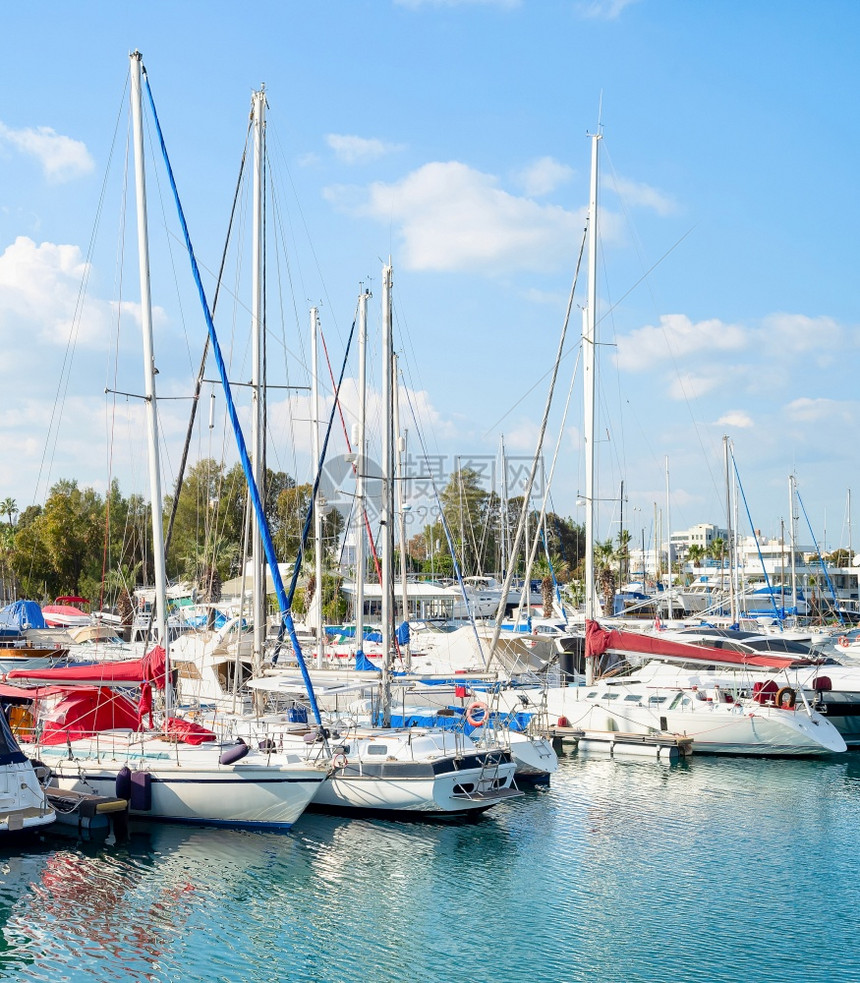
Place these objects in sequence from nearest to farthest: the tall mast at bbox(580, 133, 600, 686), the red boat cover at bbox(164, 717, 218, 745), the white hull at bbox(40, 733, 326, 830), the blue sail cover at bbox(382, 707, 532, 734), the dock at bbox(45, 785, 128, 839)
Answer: the dock at bbox(45, 785, 128, 839) < the white hull at bbox(40, 733, 326, 830) < the red boat cover at bbox(164, 717, 218, 745) < the blue sail cover at bbox(382, 707, 532, 734) < the tall mast at bbox(580, 133, 600, 686)

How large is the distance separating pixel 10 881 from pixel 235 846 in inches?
172

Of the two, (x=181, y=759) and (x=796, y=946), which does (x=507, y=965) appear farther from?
(x=181, y=759)

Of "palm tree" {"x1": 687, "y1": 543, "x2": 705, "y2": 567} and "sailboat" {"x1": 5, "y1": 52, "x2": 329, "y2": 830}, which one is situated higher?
"palm tree" {"x1": 687, "y1": 543, "x2": 705, "y2": 567}

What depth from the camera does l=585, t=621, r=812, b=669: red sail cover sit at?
1310 inches

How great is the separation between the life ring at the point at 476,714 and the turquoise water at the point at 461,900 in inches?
85.1

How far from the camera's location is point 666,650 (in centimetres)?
3334

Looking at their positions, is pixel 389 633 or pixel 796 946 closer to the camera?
pixel 796 946

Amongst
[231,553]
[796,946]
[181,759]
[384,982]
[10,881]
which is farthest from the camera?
[231,553]

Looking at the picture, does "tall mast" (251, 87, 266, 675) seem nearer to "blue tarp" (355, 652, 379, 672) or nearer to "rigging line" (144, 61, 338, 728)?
"rigging line" (144, 61, 338, 728)

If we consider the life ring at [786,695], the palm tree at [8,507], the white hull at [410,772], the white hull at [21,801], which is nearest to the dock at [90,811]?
the white hull at [21,801]

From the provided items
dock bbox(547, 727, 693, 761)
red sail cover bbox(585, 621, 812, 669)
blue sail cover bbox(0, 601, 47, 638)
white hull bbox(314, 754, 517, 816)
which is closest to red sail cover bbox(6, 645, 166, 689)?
white hull bbox(314, 754, 517, 816)

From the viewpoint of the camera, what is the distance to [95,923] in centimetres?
1652

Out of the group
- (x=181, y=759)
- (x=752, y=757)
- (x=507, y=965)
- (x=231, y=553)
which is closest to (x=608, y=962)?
(x=507, y=965)

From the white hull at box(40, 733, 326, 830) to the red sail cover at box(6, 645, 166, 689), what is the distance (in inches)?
75.1
